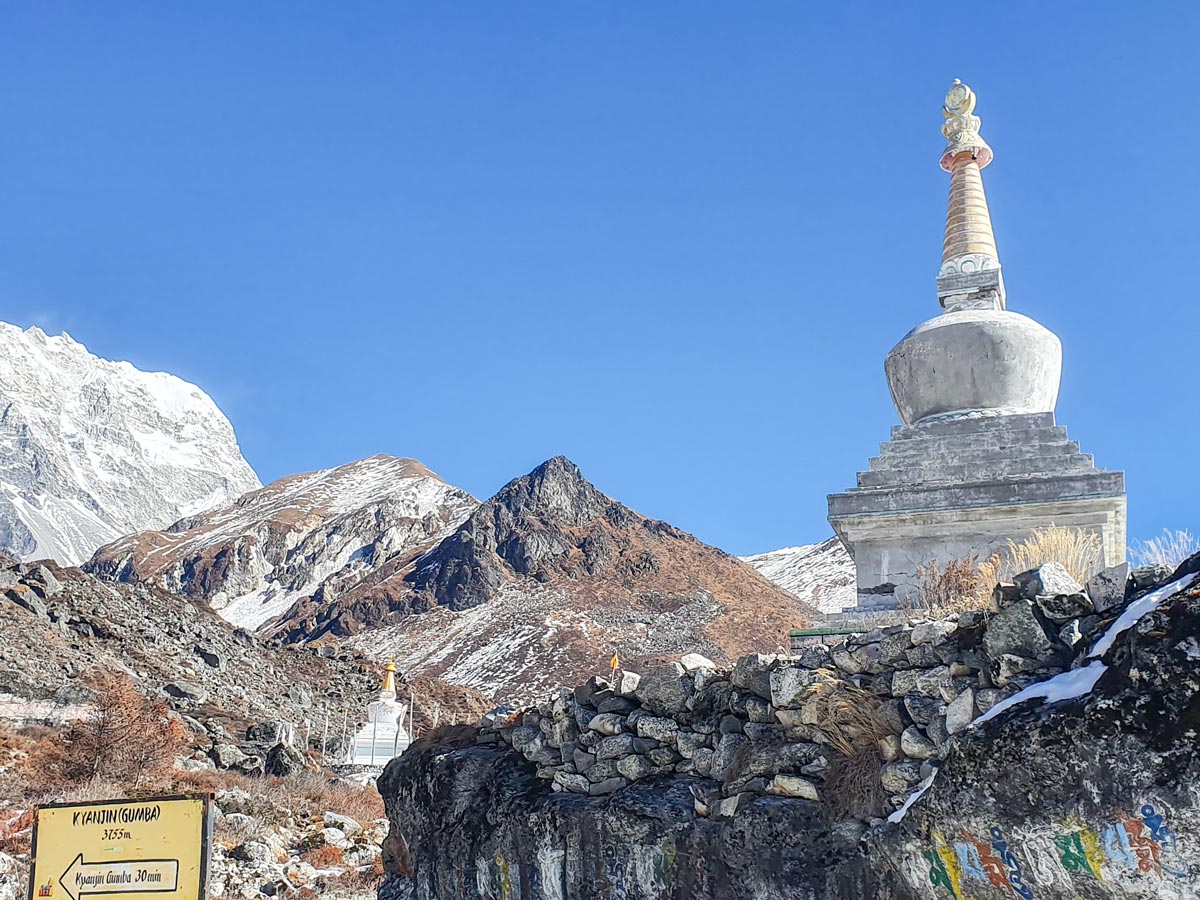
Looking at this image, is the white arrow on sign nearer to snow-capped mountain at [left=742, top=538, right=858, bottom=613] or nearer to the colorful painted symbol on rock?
the colorful painted symbol on rock

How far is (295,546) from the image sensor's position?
105 meters

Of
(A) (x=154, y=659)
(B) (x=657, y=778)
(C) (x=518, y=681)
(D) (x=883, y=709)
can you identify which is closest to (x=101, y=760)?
(B) (x=657, y=778)

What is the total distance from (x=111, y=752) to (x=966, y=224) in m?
16.6

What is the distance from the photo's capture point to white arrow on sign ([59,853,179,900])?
6984 mm

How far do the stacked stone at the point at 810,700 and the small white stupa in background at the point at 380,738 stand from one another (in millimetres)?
27051

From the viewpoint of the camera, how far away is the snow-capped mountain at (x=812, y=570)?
204 feet

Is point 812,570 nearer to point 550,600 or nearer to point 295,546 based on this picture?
point 550,600

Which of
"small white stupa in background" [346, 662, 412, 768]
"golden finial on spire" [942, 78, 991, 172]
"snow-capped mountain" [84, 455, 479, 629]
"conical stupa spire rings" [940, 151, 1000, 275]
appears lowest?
"small white stupa in background" [346, 662, 412, 768]

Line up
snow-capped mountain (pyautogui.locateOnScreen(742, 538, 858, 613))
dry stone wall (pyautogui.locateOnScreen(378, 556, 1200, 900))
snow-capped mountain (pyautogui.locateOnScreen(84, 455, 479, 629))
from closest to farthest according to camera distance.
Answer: dry stone wall (pyautogui.locateOnScreen(378, 556, 1200, 900)) → snow-capped mountain (pyautogui.locateOnScreen(742, 538, 858, 613)) → snow-capped mountain (pyautogui.locateOnScreen(84, 455, 479, 629))

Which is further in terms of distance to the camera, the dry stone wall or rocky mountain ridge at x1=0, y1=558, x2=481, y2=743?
rocky mountain ridge at x1=0, y1=558, x2=481, y2=743

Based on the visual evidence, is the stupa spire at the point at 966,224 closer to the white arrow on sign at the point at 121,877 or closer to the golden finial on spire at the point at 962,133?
the golden finial on spire at the point at 962,133

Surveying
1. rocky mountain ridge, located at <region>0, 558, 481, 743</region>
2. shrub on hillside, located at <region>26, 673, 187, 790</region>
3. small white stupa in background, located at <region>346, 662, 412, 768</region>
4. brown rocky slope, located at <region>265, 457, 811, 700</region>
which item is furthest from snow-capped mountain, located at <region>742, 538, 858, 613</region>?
shrub on hillside, located at <region>26, 673, 187, 790</region>

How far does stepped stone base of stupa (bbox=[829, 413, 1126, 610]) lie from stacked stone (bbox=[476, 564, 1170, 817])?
5.29m

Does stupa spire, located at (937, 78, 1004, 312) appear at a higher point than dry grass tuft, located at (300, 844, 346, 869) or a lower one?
higher
